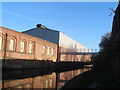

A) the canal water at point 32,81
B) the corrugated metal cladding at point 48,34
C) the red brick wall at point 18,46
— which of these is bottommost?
the canal water at point 32,81

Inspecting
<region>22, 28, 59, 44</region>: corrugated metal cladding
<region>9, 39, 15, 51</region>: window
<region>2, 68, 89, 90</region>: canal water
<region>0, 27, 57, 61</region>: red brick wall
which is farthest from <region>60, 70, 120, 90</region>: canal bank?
<region>22, 28, 59, 44</region>: corrugated metal cladding

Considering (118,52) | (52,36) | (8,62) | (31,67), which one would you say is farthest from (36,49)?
(118,52)

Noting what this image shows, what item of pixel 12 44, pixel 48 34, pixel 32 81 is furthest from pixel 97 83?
pixel 48 34

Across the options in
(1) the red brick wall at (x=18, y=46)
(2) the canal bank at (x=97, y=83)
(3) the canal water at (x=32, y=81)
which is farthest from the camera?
(1) the red brick wall at (x=18, y=46)

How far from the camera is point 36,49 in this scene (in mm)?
38000

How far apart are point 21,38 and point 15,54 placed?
11.4 ft


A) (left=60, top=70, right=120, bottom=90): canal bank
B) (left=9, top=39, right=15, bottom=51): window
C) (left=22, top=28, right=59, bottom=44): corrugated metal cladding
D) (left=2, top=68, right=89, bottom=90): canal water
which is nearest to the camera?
(left=60, top=70, right=120, bottom=90): canal bank

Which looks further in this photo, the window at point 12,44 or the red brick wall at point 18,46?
the window at point 12,44

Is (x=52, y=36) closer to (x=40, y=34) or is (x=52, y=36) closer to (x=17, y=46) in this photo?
(x=40, y=34)

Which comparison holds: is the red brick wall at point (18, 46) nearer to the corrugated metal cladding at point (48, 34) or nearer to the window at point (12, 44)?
the window at point (12, 44)

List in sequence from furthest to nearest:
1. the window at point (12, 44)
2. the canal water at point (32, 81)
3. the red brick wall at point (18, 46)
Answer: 1. the window at point (12, 44)
2. the red brick wall at point (18, 46)
3. the canal water at point (32, 81)

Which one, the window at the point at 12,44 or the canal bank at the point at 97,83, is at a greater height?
the window at the point at 12,44

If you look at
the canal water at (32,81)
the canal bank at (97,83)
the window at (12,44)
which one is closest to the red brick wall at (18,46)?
the window at (12,44)

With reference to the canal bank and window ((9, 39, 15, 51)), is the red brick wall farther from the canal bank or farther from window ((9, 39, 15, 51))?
the canal bank
